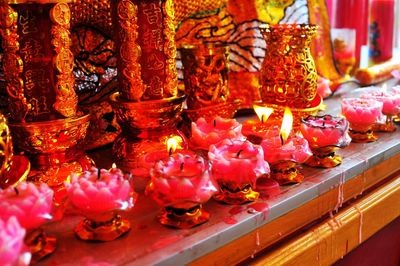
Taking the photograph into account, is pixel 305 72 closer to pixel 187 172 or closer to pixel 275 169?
pixel 275 169

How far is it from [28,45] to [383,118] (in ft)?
2.62

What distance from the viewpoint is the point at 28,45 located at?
708 millimetres

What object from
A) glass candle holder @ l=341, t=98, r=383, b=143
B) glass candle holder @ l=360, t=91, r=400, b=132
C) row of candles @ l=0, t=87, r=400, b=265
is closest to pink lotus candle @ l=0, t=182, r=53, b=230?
row of candles @ l=0, t=87, r=400, b=265

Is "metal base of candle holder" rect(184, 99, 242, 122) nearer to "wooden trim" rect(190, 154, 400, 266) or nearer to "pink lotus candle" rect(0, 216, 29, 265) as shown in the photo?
"wooden trim" rect(190, 154, 400, 266)

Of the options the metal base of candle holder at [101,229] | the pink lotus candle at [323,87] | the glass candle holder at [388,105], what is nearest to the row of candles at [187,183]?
the metal base of candle holder at [101,229]

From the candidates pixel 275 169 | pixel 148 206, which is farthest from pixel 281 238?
pixel 148 206

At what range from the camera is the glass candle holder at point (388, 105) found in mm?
1053

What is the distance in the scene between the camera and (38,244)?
59cm

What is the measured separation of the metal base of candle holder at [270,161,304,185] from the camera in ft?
2.63

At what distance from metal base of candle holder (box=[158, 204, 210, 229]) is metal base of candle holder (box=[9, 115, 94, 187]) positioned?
188 millimetres

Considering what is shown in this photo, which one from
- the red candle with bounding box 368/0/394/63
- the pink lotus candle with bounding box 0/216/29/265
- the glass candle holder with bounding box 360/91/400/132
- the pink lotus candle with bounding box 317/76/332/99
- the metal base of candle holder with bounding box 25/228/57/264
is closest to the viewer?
the pink lotus candle with bounding box 0/216/29/265

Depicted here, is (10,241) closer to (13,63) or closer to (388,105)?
(13,63)

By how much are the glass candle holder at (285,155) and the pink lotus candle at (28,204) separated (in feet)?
1.21

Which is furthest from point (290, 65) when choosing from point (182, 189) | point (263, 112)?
point (182, 189)
